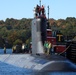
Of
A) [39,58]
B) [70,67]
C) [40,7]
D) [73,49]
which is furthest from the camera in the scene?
[73,49]

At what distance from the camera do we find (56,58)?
32375 millimetres

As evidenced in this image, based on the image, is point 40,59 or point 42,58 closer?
point 42,58

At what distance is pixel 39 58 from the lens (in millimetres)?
34250

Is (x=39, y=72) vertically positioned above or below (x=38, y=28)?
below

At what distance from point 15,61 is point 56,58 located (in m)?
8.74

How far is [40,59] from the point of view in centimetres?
3375

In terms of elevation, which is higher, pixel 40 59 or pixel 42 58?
pixel 42 58

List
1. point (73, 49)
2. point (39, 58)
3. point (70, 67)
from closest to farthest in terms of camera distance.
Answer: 1. point (70, 67)
2. point (39, 58)
3. point (73, 49)

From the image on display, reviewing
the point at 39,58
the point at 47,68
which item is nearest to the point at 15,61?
the point at 39,58

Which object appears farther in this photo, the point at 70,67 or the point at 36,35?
the point at 36,35

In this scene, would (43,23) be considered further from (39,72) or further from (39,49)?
(39,72)

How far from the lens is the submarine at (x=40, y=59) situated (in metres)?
31.4

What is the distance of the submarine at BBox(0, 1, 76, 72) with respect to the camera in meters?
31.4

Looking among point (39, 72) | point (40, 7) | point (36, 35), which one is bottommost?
point (39, 72)
